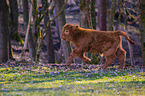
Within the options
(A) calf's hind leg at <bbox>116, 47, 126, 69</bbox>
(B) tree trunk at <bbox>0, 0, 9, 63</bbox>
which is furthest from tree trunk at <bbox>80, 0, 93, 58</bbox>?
(B) tree trunk at <bbox>0, 0, 9, 63</bbox>

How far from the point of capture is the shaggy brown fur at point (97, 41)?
1109 cm

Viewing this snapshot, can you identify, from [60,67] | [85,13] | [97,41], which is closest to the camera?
[97,41]

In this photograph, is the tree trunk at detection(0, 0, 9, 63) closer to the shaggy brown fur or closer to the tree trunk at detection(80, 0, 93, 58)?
the tree trunk at detection(80, 0, 93, 58)

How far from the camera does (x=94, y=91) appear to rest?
6.46 metres

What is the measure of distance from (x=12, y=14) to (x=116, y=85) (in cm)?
2067

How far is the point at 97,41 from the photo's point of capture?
36.8 ft

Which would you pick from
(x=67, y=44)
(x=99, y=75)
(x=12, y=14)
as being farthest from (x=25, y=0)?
(x=99, y=75)

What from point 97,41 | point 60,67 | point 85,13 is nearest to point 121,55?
point 97,41

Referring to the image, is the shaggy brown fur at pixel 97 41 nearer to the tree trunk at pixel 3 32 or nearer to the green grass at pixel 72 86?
the green grass at pixel 72 86

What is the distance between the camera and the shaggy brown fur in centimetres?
1109

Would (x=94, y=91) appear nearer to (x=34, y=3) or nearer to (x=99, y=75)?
(x=99, y=75)

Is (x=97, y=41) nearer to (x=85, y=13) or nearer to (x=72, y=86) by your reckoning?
(x=85, y=13)

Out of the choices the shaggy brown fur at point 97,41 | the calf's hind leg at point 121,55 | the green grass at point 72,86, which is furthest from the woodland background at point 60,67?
the shaggy brown fur at point 97,41

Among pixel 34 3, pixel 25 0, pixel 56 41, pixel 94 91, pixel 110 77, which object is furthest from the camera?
pixel 56 41
